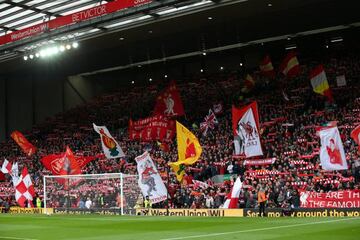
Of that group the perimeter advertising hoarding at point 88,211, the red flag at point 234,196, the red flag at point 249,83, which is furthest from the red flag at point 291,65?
the perimeter advertising hoarding at point 88,211

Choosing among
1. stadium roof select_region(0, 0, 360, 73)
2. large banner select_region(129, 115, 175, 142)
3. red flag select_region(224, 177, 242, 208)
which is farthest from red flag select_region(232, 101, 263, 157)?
large banner select_region(129, 115, 175, 142)

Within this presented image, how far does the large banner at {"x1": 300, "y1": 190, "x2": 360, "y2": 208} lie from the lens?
2862 centimetres

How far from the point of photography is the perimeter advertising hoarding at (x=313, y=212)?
27.5 m

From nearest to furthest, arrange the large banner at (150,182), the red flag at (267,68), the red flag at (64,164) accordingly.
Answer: the large banner at (150,182)
the red flag at (64,164)
the red flag at (267,68)

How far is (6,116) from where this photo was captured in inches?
2454

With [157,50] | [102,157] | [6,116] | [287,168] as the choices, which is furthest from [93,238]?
[6,116]

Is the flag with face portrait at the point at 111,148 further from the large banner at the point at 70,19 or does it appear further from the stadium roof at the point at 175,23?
the large banner at the point at 70,19

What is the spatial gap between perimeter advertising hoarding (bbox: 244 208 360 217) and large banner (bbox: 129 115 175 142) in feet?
46.0

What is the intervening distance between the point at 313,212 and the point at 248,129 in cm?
771

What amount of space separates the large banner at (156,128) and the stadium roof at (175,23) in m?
5.95

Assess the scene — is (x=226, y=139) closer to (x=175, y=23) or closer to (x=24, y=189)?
(x=175, y=23)

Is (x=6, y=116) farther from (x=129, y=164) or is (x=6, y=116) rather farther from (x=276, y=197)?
(x=276, y=197)

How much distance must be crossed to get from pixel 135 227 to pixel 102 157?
23.6 meters

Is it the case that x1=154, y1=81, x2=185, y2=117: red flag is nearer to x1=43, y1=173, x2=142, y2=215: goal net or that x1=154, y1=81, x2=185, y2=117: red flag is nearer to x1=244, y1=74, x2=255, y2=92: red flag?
x1=244, y1=74, x2=255, y2=92: red flag
